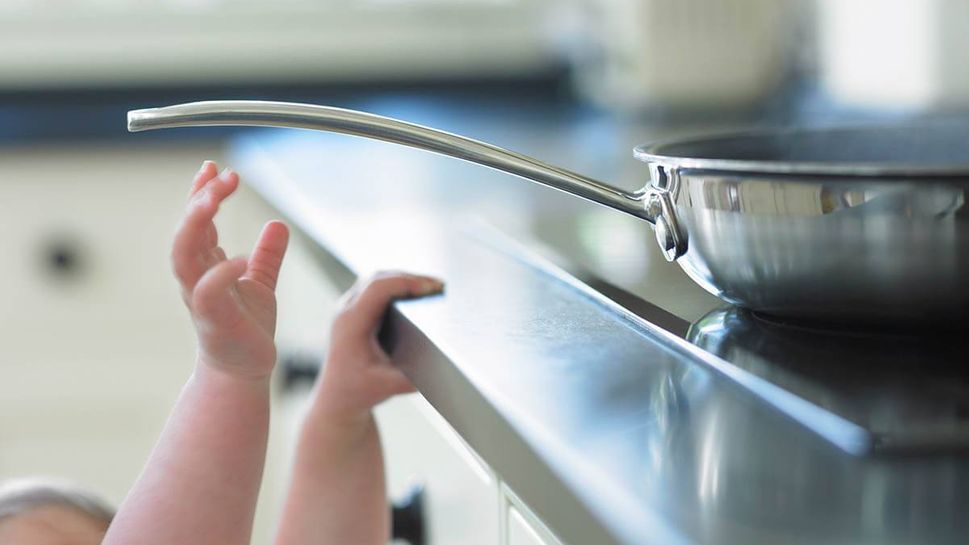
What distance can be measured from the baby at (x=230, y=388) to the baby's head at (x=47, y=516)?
93 millimetres

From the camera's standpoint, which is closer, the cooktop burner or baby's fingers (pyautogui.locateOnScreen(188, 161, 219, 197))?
the cooktop burner

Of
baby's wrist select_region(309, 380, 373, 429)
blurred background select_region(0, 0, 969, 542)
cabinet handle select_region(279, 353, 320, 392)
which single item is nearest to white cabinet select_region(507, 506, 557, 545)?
baby's wrist select_region(309, 380, 373, 429)

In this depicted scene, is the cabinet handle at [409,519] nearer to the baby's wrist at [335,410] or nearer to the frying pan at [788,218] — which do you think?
the baby's wrist at [335,410]

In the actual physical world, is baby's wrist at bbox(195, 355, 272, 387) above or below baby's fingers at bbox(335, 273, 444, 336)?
below

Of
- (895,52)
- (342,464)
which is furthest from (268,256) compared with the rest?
(895,52)

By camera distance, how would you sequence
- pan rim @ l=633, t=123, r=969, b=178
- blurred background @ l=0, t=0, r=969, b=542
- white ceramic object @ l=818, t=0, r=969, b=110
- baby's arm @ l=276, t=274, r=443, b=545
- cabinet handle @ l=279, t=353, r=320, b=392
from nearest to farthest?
pan rim @ l=633, t=123, r=969, b=178 → baby's arm @ l=276, t=274, r=443, b=545 → cabinet handle @ l=279, t=353, r=320, b=392 → white ceramic object @ l=818, t=0, r=969, b=110 → blurred background @ l=0, t=0, r=969, b=542

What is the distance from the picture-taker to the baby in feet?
1.80

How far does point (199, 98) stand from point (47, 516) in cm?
156

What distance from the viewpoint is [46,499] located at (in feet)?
2.33

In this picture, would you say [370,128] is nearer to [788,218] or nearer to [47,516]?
[788,218]

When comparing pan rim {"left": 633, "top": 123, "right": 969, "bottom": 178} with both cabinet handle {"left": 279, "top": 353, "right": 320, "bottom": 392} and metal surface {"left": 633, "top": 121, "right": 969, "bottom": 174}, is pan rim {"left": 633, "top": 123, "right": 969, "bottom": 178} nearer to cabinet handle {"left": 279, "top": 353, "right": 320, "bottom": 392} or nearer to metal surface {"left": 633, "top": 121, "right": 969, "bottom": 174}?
metal surface {"left": 633, "top": 121, "right": 969, "bottom": 174}

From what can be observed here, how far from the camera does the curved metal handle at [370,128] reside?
0.48 m

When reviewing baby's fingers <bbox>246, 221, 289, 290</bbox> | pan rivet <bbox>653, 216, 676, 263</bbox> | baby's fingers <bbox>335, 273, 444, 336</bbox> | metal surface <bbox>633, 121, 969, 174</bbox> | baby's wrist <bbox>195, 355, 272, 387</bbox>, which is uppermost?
metal surface <bbox>633, 121, 969, 174</bbox>

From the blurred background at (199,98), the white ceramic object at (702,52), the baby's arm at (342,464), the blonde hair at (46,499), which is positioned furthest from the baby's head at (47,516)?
the white ceramic object at (702,52)
